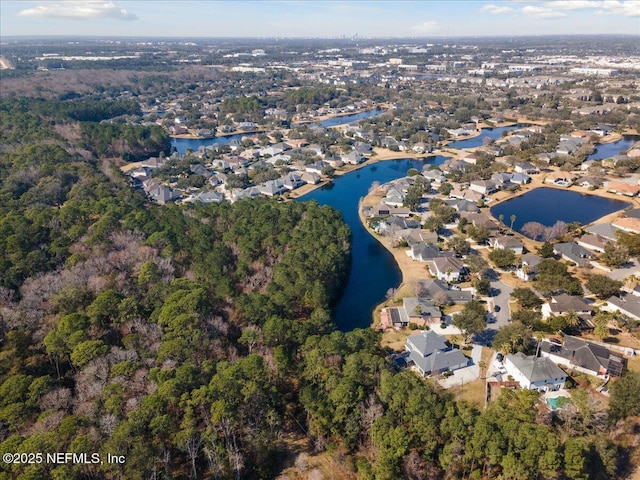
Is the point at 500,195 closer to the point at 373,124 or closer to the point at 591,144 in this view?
the point at 591,144

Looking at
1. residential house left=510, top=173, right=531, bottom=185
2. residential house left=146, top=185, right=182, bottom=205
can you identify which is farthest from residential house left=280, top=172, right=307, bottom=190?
residential house left=510, top=173, right=531, bottom=185

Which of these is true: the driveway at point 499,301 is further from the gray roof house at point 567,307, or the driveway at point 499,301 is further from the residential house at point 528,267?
the gray roof house at point 567,307

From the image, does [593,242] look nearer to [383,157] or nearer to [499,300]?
[499,300]

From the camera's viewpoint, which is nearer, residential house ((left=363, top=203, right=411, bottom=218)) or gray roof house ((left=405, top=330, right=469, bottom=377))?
gray roof house ((left=405, top=330, right=469, bottom=377))

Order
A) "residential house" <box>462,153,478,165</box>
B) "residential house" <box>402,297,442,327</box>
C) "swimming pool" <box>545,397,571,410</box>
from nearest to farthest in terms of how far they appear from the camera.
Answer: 1. "swimming pool" <box>545,397,571,410</box>
2. "residential house" <box>402,297,442,327</box>
3. "residential house" <box>462,153,478,165</box>

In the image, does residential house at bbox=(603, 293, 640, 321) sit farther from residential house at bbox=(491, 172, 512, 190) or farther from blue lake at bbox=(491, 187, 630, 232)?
residential house at bbox=(491, 172, 512, 190)

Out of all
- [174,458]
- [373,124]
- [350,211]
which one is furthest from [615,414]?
[373,124]

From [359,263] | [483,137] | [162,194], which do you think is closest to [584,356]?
[359,263]
